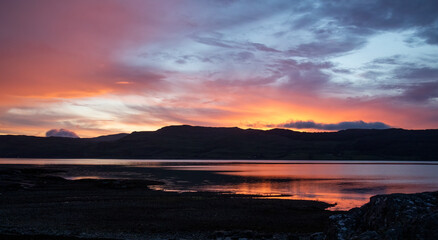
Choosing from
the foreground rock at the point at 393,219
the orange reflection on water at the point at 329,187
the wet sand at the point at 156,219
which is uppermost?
the foreground rock at the point at 393,219

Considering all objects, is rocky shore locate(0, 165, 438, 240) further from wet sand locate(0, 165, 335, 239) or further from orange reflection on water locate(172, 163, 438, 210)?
orange reflection on water locate(172, 163, 438, 210)

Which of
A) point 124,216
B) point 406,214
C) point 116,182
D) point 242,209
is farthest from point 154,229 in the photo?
point 116,182

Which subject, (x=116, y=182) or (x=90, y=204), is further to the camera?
(x=116, y=182)

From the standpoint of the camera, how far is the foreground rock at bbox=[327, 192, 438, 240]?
34.6 ft

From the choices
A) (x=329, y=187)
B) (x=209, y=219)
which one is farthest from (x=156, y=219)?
(x=329, y=187)

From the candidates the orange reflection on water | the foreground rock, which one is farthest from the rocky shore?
the orange reflection on water

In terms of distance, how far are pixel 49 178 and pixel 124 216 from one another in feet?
179

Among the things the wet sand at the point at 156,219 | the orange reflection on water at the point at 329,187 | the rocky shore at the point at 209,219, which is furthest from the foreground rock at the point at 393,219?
the orange reflection on water at the point at 329,187

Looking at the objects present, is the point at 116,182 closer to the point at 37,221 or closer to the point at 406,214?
the point at 37,221

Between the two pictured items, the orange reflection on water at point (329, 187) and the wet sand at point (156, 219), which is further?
the orange reflection on water at point (329, 187)

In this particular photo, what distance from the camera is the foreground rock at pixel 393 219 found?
34.6 ft

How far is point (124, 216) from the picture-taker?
34594mm

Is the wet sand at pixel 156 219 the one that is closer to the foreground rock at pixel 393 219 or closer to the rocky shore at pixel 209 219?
the rocky shore at pixel 209 219

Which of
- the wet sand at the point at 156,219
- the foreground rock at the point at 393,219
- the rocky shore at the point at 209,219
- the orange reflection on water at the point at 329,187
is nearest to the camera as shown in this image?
the foreground rock at the point at 393,219
